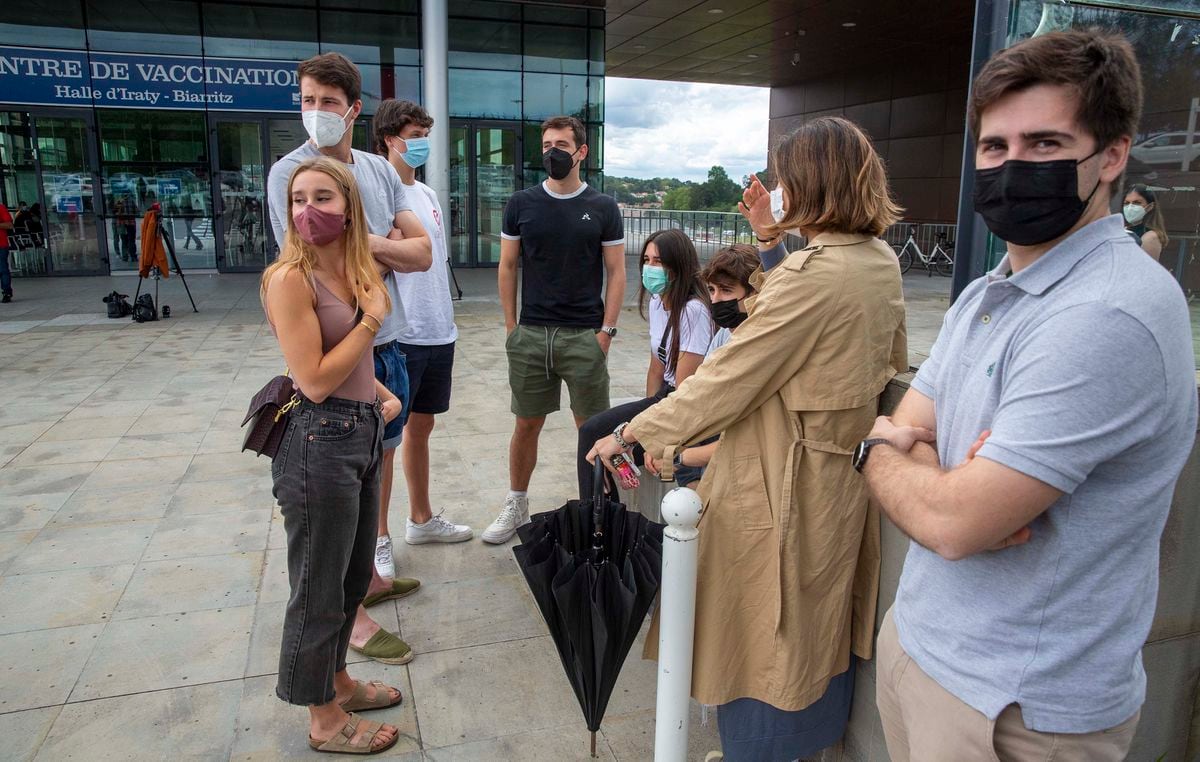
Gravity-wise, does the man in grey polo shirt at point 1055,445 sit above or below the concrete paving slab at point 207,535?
above

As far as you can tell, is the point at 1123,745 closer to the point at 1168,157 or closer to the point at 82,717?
Result: the point at 1168,157

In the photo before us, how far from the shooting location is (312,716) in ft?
8.59

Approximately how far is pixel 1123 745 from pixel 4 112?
61.8ft

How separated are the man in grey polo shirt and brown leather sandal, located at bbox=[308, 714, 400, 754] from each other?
71.5 inches

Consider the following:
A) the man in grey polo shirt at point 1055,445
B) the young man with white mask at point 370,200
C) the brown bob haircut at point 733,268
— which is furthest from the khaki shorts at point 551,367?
the man in grey polo shirt at point 1055,445

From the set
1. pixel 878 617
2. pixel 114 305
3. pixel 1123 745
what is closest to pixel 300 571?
pixel 878 617

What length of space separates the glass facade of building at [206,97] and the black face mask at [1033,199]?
16153mm

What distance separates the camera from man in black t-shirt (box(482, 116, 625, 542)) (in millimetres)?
4105

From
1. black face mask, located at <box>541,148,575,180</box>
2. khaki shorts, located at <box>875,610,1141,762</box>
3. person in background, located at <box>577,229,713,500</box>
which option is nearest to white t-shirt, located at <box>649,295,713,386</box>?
person in background, located at <box>577,229,713,500</box>

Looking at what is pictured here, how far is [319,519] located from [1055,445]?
1.91 m

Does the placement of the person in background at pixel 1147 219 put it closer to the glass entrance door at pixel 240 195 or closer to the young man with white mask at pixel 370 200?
the young man with white mask at pixel 370 200

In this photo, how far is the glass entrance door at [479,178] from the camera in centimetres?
1731

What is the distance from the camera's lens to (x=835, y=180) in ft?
6.71

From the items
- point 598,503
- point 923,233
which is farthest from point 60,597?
point 923,233
